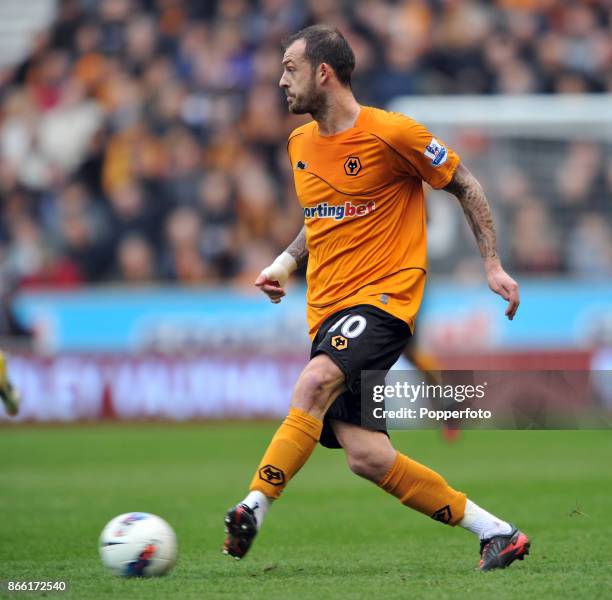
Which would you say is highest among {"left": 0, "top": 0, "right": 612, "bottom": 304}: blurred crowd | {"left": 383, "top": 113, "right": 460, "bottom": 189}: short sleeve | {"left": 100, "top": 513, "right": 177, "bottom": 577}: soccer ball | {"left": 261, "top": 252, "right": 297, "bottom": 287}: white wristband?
{"left": 0, "top": 0, "right": 612, "bottom": 304}: blurred crowd

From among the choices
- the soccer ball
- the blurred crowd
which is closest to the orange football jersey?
the soccer ball

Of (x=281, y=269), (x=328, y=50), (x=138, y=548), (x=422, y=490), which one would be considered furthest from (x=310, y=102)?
(x=138, y=548)

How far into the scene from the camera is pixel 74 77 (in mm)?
19062

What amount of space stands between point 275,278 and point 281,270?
0.05 metres

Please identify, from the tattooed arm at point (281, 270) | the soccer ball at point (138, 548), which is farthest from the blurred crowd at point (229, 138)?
the soccer ball at point (138, 548)

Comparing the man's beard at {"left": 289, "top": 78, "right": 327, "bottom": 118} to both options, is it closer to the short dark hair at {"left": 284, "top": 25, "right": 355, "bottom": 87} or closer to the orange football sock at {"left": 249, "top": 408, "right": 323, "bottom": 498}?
the short dark hair at {"left": 284, "top": 25, "right": 355, "bottom": 87}

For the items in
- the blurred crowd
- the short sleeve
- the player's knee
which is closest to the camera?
the player's knee

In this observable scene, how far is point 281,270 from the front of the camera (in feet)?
19.0

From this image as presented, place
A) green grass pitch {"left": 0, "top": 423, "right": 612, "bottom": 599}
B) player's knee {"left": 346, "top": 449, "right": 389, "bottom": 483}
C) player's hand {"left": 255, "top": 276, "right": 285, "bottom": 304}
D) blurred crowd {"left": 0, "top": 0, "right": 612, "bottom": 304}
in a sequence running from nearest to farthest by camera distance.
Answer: green grass pitch {"left": 0, "top": 423, "right": 612, "bottom": 599}
player's knee {"left": 346, "top": 449, "right": 389, "bottom": 483}
player's hand {"left": 255, "top": 276, "right": 285, "bottom": 304}
blurred crowd {"left": 0, "top": 0, "right": 612, "bottom": 304}

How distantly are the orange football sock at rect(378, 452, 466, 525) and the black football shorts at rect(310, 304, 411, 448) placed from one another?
0.63ft

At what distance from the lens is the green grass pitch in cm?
522

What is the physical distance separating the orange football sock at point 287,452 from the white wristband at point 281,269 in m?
0.72

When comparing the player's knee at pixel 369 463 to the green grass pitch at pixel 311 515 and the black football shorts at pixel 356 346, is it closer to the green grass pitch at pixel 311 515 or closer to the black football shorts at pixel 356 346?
the black football shorts at pixel 356 346

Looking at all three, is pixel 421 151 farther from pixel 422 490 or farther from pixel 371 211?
pixel 422 490
